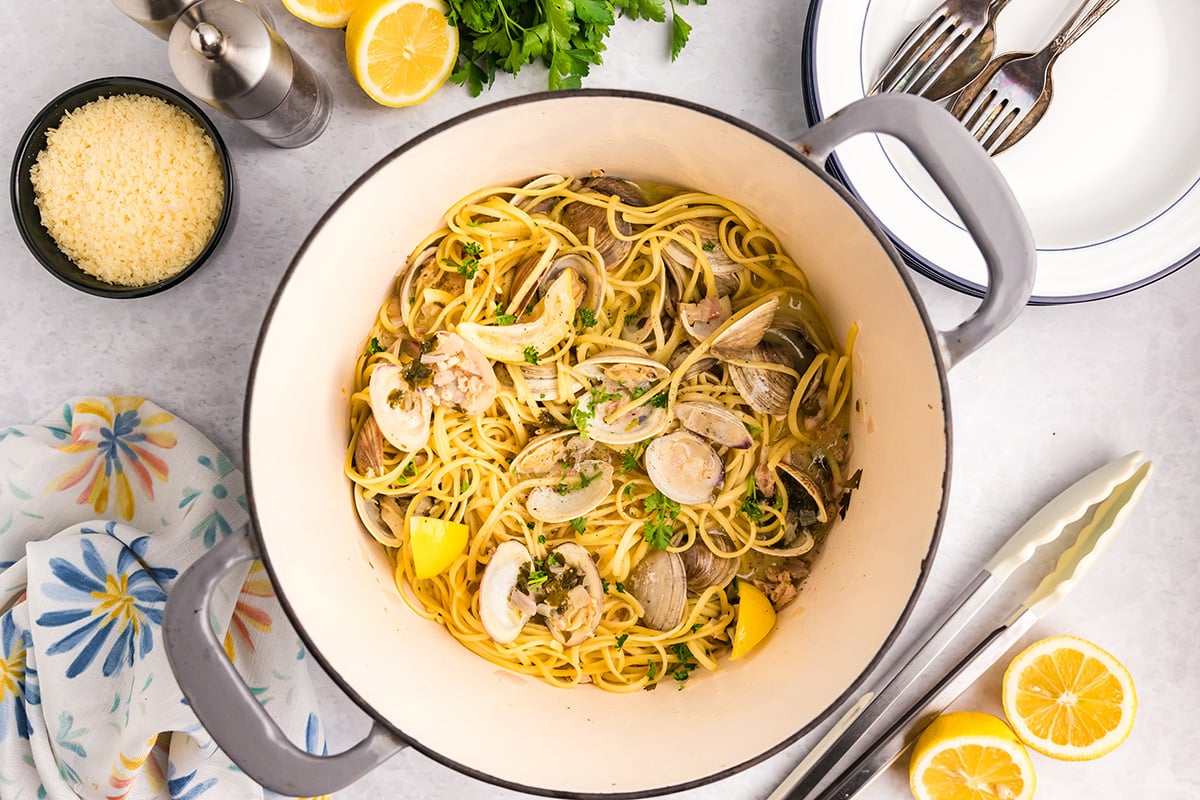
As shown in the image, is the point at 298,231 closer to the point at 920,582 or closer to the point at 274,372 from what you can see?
the point at 274,372

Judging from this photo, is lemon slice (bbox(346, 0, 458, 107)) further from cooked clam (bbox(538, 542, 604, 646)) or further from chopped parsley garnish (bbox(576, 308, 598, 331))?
cooked clam (bbox(538, 542, 604, 646))

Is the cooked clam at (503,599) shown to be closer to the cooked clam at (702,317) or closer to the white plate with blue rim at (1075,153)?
the cooked clam at (702,317)

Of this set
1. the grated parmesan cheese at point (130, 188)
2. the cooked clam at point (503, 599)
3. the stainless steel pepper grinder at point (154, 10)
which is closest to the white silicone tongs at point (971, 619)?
the cooked clam at point (503, 599)

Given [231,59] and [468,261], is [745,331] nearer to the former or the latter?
[468,261]

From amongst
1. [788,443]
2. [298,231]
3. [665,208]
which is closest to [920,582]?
[788,443]

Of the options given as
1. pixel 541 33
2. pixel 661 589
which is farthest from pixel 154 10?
pixel 661 589
